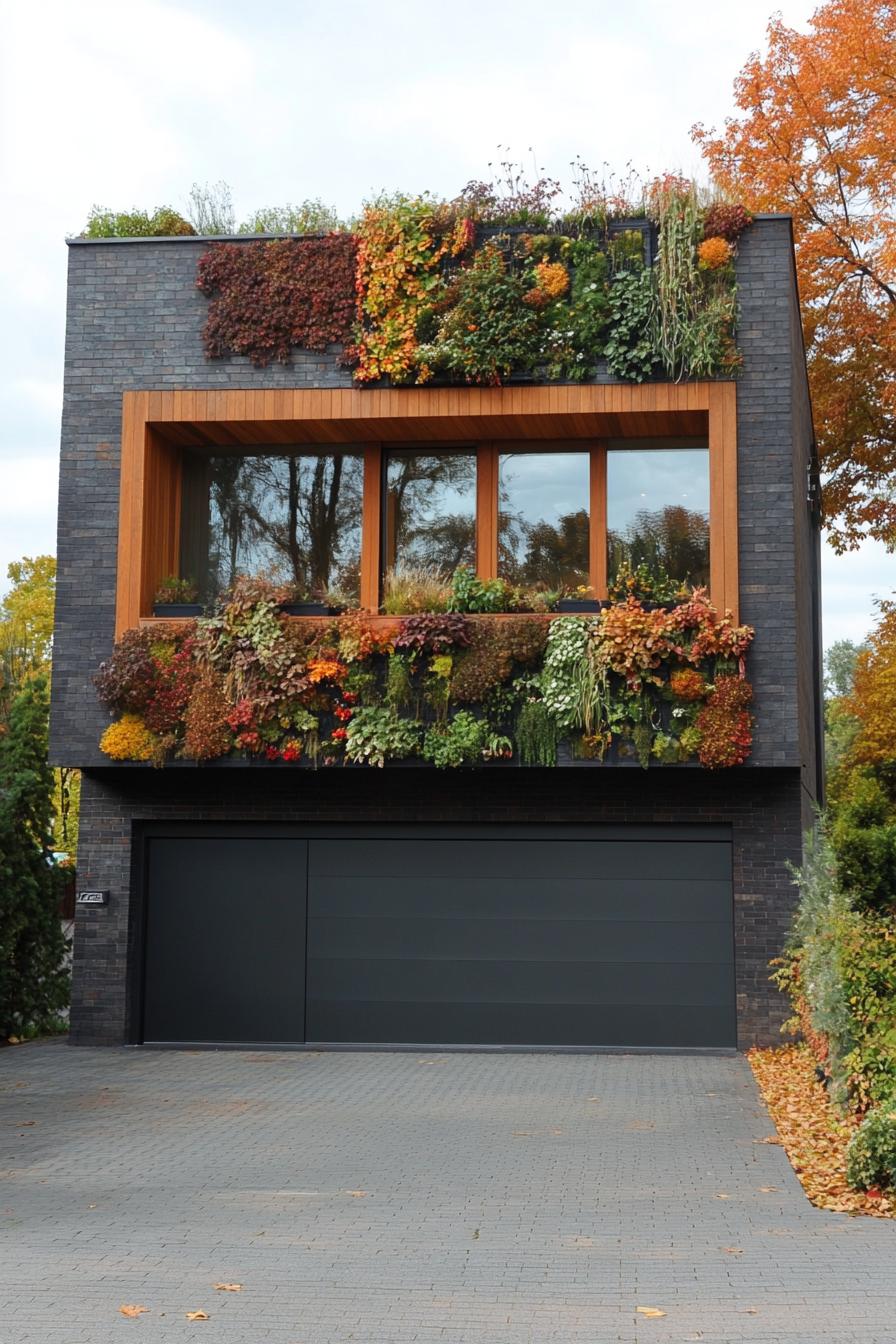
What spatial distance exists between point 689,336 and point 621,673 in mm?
3318

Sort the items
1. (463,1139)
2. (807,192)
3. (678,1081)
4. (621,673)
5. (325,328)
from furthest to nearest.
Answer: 1. (807,192)
2. (325,328)
3. (621,673)
4. (678,1081)
5. (463,1139)

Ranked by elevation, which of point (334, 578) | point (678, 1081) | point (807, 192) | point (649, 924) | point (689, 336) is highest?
point (807, 192)

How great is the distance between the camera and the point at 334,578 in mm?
15422

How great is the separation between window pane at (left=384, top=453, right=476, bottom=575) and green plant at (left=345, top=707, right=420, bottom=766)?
1.85 metres

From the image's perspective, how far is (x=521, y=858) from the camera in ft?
49.1

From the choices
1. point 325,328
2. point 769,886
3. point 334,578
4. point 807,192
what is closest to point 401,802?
point 334,578

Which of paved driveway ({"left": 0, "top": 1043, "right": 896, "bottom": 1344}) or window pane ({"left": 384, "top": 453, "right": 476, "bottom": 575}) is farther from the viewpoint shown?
window pane ({"left": 384, "top": 453, "right": 476, "bottom": 575})

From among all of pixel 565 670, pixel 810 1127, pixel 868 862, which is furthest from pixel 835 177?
pixel 810 1127

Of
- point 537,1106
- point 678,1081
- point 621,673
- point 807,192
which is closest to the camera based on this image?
point 537,1106

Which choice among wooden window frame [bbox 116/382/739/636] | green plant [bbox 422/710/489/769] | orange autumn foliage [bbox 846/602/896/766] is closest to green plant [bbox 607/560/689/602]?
wooden window frame [bbox 116/382/739/636]

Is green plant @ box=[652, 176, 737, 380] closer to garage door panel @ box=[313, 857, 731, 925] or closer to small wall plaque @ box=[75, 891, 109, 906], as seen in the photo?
garage door panel @ box=[313, 857, 731, 925]

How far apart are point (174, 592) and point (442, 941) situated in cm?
445

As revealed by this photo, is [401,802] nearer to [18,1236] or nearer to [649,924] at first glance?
[649,924]

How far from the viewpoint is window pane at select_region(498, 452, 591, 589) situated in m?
15.1
